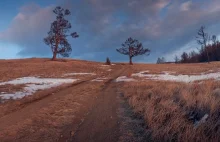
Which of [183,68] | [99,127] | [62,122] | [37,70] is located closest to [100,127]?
[99,127]

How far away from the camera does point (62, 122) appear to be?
28.0ft

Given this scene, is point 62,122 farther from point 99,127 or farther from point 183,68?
point 183,68

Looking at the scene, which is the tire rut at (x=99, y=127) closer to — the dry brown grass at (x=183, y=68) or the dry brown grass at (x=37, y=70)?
the dry brown grass at (x=37, y=70)

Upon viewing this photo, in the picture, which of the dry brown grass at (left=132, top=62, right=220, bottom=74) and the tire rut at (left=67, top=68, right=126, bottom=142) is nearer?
the tire rut at (left=67, top=68, right=126, bottom=142)

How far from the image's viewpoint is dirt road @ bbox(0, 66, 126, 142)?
6998 millimetres

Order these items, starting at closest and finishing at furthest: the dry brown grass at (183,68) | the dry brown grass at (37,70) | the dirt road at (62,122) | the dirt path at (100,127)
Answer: the dirt path at (100,127) < the dirt road at (62,122) < the dry brown grass at (37,70) < the dry brown grass at (183,68)

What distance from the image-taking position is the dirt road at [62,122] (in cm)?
700

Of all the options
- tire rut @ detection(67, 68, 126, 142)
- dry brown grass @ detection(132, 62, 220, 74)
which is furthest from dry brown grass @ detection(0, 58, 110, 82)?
tire rut @ detection(67, 68, 126, 142)

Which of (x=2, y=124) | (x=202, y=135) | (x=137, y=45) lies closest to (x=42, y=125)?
(x=2, y=124)

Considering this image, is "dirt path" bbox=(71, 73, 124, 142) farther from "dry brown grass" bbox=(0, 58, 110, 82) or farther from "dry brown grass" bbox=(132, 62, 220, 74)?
"dry brown grass" bbox=(132, 62, 220, 74)

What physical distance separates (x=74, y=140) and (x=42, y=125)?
201 centimetres

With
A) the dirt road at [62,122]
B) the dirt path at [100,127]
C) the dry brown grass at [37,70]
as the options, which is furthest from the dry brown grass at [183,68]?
the dirt path at [100,127]

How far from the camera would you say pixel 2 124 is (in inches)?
324

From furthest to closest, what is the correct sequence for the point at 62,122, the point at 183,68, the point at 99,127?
the point at 183,68 < the point at 62,122 < the point at 99,127
